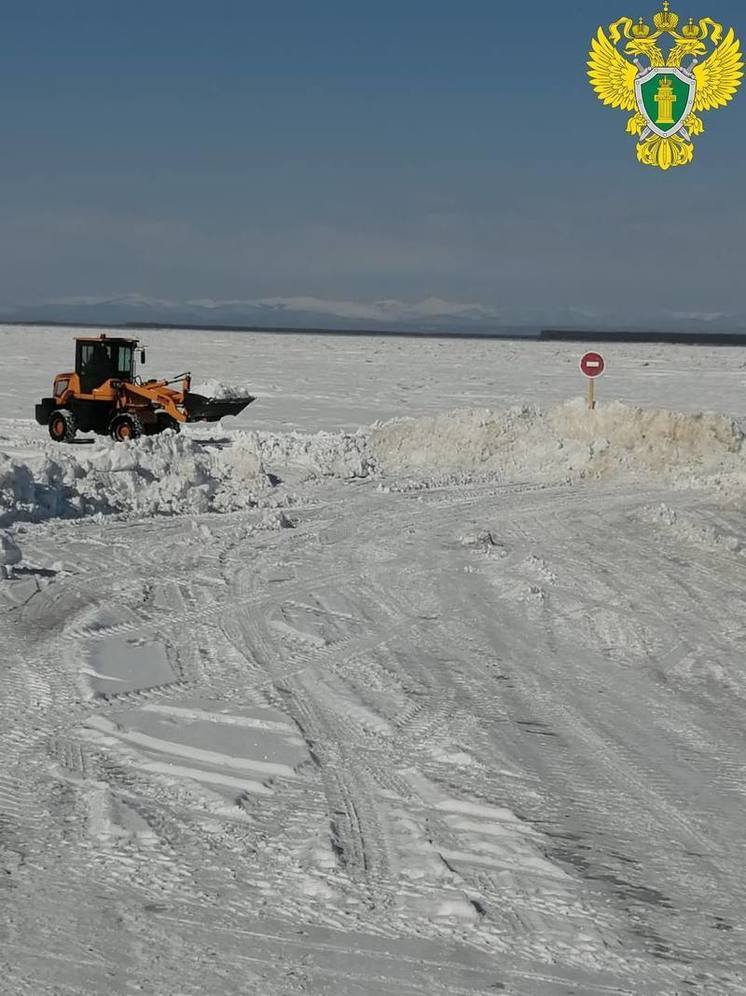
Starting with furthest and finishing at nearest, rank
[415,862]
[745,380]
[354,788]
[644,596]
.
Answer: [745,380] → [644,596] → [354,788] → [415,862]

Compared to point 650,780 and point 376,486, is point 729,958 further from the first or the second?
point 376,486

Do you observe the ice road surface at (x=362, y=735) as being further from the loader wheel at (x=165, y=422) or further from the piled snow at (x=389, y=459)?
the loader wheel at (x=165, y=422)

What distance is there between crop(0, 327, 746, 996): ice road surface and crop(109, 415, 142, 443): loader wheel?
16.6 ft

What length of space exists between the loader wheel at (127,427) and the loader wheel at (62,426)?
0.94 meters

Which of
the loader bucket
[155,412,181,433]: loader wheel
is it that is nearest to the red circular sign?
the loader bucket

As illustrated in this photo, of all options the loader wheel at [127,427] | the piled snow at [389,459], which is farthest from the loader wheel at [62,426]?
the piled snow at [389,459]

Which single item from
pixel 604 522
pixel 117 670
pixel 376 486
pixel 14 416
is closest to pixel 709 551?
pixel 604 522

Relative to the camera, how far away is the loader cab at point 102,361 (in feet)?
71.9

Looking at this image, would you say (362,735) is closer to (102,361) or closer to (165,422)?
(165,422)

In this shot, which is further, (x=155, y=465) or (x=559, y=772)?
(x=155, y=465)

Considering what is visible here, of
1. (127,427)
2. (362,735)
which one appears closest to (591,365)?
(127,427)

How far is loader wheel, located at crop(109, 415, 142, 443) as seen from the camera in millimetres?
20953

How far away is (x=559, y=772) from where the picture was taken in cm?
606

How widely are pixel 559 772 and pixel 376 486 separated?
10.4 meters
